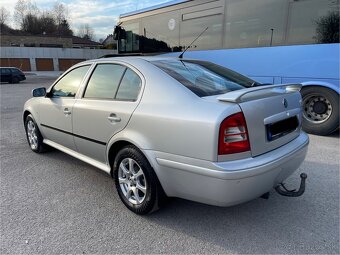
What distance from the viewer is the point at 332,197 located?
323 cm

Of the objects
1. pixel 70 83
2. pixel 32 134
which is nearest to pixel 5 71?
pixel 32 134

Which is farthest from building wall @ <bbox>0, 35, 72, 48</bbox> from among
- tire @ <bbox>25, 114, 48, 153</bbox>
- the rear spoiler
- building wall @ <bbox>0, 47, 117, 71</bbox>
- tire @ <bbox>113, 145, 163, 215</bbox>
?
the rear spoiler

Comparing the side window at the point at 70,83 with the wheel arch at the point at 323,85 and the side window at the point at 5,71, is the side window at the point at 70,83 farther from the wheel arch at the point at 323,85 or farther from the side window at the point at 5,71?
the side window at the point at 5,71

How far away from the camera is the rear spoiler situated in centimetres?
232

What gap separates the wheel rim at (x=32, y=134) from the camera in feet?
15.7

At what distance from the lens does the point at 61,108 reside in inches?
152

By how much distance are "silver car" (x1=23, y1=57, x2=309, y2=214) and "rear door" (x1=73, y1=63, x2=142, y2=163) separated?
0.01m

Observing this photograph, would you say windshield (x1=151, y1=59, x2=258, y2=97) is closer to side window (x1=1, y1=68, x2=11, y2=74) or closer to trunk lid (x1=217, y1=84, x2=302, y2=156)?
trunk lid (x1=217, y1=84, x2=302, y2=156)

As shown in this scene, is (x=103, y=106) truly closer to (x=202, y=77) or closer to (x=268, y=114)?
(x=202, y=77)

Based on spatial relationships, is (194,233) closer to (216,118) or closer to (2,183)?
(216,118)

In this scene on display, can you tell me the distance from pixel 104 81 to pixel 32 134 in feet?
7.64

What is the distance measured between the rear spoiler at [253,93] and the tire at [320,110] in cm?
324

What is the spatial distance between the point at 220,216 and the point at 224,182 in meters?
0.83

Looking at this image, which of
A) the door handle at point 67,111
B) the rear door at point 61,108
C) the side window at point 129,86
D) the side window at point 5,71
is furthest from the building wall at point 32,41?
the side window at point 129,86
